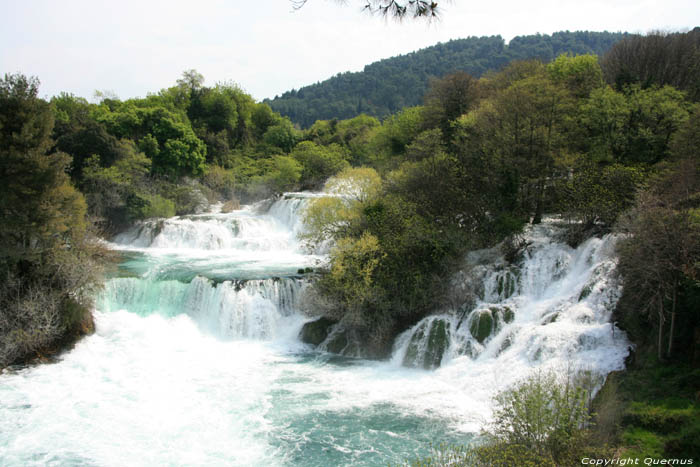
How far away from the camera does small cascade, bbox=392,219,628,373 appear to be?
39.9 ft

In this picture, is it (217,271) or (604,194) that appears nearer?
(604,194)

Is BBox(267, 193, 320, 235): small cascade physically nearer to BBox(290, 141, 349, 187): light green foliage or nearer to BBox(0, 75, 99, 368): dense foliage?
BBox(290, 141, 349, 187): light green foliage

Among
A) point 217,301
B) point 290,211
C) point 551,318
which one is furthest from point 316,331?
point 290,211

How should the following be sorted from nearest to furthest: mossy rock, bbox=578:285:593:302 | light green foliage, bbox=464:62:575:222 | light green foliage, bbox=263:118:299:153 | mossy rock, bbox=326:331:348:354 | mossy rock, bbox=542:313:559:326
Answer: mossy rock, bbox=542:313:559:326, mossy rock, bbox=578:285:593:302, mossy rock, bbox=326:331:348:354, light green foliage, bbox=464:62:575:222, light green foliage, bbox=263:118:299:153

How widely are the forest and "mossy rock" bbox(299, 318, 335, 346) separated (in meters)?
0.31

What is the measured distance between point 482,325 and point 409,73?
369 feet

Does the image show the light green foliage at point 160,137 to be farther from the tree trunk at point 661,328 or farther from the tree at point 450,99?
the tree trunk at point 661,328

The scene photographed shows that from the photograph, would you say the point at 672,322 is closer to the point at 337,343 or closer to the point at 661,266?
the point at 661,266

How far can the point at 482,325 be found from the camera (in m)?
14.4

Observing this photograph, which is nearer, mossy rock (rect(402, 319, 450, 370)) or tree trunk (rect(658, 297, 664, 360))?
tree trunk (rect(658, 297, 664, 360))

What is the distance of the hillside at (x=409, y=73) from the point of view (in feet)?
350

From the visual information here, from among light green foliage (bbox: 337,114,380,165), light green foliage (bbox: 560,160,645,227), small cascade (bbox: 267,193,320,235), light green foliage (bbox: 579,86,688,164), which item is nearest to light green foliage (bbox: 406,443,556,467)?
light green foliage (bbox: 560,160,645,227)

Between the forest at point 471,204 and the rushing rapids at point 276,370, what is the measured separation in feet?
3.43

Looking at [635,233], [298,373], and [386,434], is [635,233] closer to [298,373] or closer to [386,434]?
[386,434]
